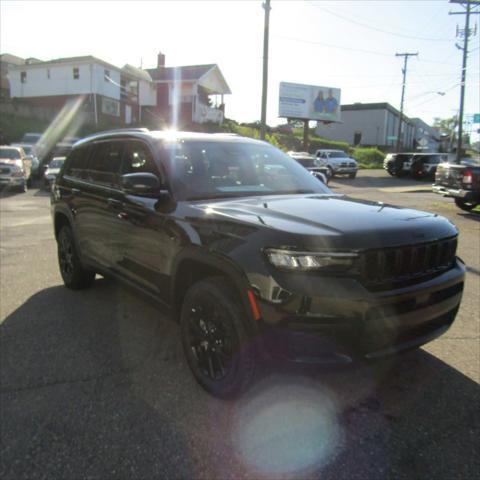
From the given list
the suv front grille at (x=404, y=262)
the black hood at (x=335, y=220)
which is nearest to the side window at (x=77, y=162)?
the black hood at (x=335, y=220)

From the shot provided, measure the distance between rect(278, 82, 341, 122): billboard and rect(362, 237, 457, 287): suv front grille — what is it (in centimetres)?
3894

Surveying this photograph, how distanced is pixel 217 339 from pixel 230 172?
149 cm

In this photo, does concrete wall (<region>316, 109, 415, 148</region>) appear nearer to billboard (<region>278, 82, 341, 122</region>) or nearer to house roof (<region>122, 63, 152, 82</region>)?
billboard (<region>278, 82, 341, 122</region>)

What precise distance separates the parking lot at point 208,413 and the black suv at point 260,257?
27cm

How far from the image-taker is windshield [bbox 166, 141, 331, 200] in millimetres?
3783

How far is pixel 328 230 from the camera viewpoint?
2.79 meters

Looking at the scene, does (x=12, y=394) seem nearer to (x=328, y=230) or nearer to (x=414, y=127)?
(x=328, y=230)

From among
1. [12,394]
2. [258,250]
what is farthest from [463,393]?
[12,394]

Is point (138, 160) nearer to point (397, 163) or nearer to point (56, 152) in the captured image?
point (56, 152)

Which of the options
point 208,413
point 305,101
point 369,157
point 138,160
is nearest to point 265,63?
point 138,160

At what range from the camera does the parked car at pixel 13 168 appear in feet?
58.9

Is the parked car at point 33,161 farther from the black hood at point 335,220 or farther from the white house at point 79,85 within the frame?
the black hood at point 335,220

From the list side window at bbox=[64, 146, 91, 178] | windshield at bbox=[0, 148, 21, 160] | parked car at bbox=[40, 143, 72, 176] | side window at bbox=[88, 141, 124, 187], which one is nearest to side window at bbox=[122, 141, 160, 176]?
side window at bbox=[88, 141, 124, 187]

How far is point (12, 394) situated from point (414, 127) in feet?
281
